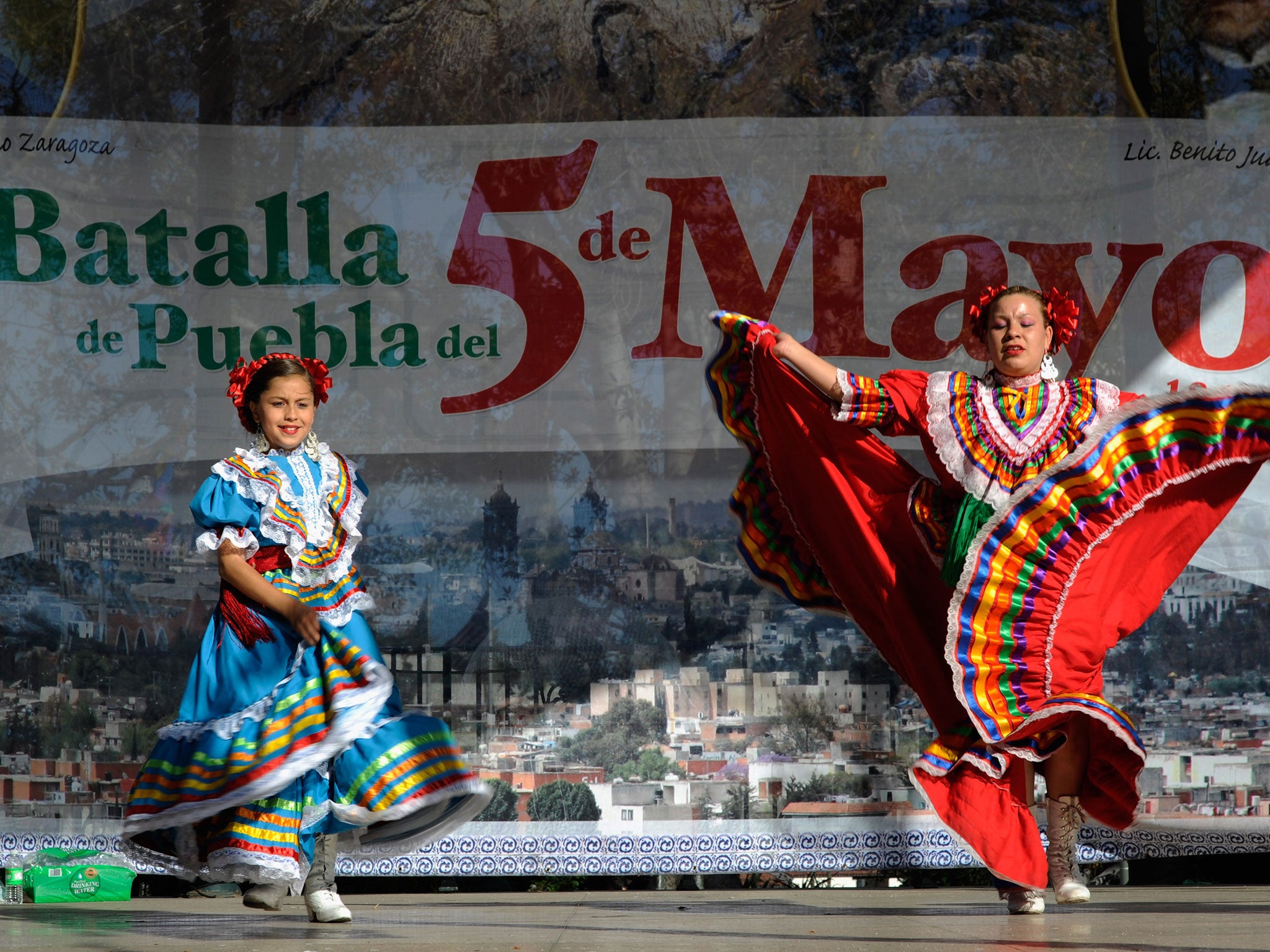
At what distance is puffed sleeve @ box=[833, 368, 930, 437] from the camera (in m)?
3.37

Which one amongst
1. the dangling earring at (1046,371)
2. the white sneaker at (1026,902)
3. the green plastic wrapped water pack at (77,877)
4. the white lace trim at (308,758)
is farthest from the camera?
the green plastic wrapped water pack at (77,877)

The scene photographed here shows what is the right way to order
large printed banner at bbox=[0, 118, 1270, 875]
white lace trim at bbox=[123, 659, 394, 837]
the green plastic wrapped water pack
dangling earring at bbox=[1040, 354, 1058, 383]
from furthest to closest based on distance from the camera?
large printed banner at bbox=[0, 118, 1270, 875], the green plastic wrapped water pack, dangling earring at bbox=[1040, 354, 1058, 383], white lace trim at bbox=[123, 659, 394, 837]

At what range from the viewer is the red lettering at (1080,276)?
423 centimetres

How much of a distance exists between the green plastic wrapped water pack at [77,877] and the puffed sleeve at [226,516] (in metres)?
1.50

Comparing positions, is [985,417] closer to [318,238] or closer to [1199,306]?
[1199,306]

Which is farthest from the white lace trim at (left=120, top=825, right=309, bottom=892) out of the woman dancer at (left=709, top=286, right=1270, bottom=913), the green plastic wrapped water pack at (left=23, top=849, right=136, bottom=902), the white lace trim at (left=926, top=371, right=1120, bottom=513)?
the white lace trim at (left=926, top=371, right=1120, bottom=513)

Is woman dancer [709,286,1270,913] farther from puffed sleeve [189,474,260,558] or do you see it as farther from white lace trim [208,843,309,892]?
white lace trim [208,843,309,892]

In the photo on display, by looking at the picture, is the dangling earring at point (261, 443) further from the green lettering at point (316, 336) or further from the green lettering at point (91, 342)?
the green lettering at point (91, 342)

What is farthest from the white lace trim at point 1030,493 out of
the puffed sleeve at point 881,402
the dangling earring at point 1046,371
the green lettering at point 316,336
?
the green lettering at point 316,336

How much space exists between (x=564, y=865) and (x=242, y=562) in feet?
5.16

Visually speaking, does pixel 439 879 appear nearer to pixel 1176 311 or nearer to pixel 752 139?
pixel 752 139

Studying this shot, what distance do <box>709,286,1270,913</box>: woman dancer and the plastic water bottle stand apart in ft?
8.23

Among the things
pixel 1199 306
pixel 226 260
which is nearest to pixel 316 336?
pixel 226 260

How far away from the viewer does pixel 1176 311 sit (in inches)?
166
